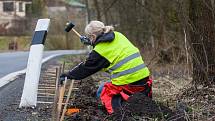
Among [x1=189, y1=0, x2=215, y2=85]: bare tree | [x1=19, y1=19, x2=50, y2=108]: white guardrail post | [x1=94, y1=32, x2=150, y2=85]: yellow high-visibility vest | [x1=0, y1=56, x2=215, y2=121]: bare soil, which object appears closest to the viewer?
[x1=0, y1=56, x2=215, y2=121]: bare soil

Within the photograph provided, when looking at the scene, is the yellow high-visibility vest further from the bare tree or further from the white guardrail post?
the bare tree

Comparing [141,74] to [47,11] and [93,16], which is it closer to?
[93,16]

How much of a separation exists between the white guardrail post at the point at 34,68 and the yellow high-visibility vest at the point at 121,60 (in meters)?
1.07

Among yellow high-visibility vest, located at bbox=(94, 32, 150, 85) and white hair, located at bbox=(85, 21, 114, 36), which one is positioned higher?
white hair, located at bbox=(85, 21, 114, 36)

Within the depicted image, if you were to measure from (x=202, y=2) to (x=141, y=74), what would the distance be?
235cm

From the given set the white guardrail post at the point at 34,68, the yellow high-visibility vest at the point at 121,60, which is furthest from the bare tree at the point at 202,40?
the white guardrail post at the point at 34,68

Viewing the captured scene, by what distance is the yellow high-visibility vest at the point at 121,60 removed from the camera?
700 cm

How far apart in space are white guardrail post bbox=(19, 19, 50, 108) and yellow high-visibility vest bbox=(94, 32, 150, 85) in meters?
1.07

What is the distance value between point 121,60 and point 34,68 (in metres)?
1.32

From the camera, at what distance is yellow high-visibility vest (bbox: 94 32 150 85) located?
7000 mm

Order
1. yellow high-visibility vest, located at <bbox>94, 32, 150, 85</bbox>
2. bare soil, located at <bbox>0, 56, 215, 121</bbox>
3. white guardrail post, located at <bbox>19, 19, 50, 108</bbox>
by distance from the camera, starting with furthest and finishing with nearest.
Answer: white guardrail post, located at <bbox>19, 19, 50, 108</bbox> < yellow high-visibility vest, located at <bbox>94, 32, 150, 85</bbox> < bare soil, located at <bbox>0, 56, 215, 121</bbox>

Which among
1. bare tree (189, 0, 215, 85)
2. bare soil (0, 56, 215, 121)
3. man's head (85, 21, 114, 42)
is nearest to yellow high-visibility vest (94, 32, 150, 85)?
man's head (85, 21, 114, 42)

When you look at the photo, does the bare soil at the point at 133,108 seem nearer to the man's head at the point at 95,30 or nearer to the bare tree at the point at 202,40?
the bare tree at the point at 202,40

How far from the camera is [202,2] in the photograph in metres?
8.97
